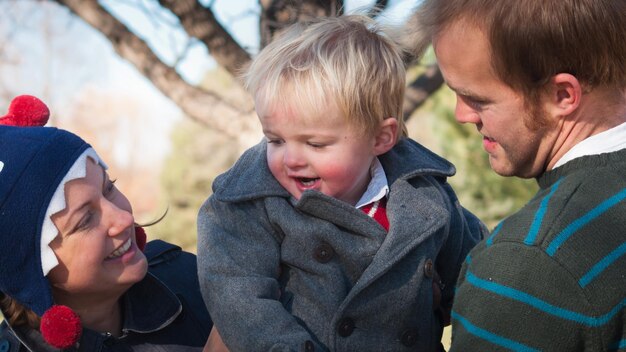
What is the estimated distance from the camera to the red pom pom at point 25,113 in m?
2.64

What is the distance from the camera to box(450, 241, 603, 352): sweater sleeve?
5.64ft

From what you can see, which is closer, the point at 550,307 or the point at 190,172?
the point at 550,307

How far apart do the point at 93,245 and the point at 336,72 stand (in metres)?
0.94

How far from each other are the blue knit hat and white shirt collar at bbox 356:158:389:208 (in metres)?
0.95

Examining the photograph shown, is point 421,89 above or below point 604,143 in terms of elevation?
below

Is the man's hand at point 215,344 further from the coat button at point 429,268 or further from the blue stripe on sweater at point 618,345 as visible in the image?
the blue stripe on sweater at point 618,345

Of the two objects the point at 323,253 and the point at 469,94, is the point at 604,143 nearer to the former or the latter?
the point at 469,94

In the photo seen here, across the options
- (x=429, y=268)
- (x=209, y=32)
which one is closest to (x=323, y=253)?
(x=429, y=268)

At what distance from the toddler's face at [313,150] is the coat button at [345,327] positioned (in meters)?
0.41

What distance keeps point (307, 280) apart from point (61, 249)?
0.77 metres

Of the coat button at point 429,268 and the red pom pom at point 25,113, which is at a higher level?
the red pom pom at point 25,113

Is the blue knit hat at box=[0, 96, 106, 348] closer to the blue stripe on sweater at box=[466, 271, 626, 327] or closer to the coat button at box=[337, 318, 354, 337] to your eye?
the coat button at box=[337, 318, 354, 337]

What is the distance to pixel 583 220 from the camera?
1759 millimetres

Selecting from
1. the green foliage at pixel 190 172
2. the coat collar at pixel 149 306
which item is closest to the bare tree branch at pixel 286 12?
the coat collar at pixel 149 306
